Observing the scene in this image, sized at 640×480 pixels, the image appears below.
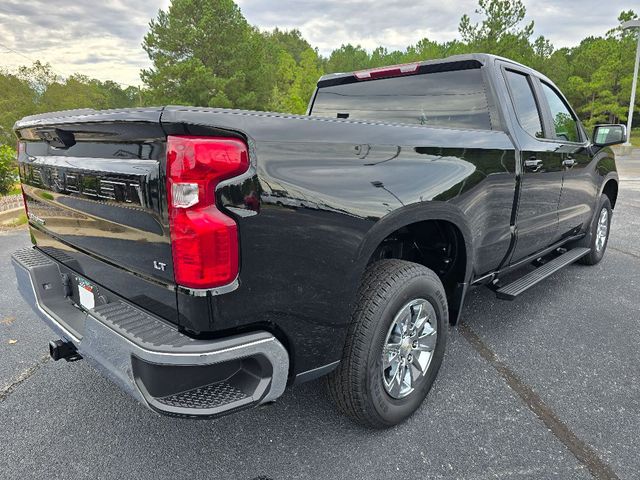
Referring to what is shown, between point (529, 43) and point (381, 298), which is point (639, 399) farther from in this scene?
point (529, 43)

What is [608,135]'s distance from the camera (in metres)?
4.09

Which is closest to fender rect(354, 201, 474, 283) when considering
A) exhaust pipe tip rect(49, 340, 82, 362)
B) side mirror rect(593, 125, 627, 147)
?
exhaust pipe tip rect(49, 340, 82, 362)

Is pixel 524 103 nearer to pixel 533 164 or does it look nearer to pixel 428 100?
pixel 533 164

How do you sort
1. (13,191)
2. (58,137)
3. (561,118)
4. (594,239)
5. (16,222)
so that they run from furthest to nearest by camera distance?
1. (13,191)
2. (16,222)
3. (594,239)
4. (561,118)
5. (58,137)

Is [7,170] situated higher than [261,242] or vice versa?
[261,242]

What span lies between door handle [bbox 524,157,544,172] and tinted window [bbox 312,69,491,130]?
0.41 meters

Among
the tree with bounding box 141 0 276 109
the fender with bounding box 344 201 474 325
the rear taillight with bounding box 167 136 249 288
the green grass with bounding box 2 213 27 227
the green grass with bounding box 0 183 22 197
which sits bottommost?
the green grass with bounding box 2 213 27 227

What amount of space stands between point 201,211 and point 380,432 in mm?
1510

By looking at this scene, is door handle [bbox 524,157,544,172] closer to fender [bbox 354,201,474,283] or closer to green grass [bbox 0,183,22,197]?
fender [bbox 354,201,474,283]

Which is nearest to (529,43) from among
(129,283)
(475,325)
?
(475,325)

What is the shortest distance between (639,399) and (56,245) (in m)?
3.37

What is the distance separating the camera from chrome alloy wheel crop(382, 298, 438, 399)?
2.21m

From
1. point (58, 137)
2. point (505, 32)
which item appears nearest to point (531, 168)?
point (58, 137)

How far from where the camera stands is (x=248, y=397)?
1.60 meters
